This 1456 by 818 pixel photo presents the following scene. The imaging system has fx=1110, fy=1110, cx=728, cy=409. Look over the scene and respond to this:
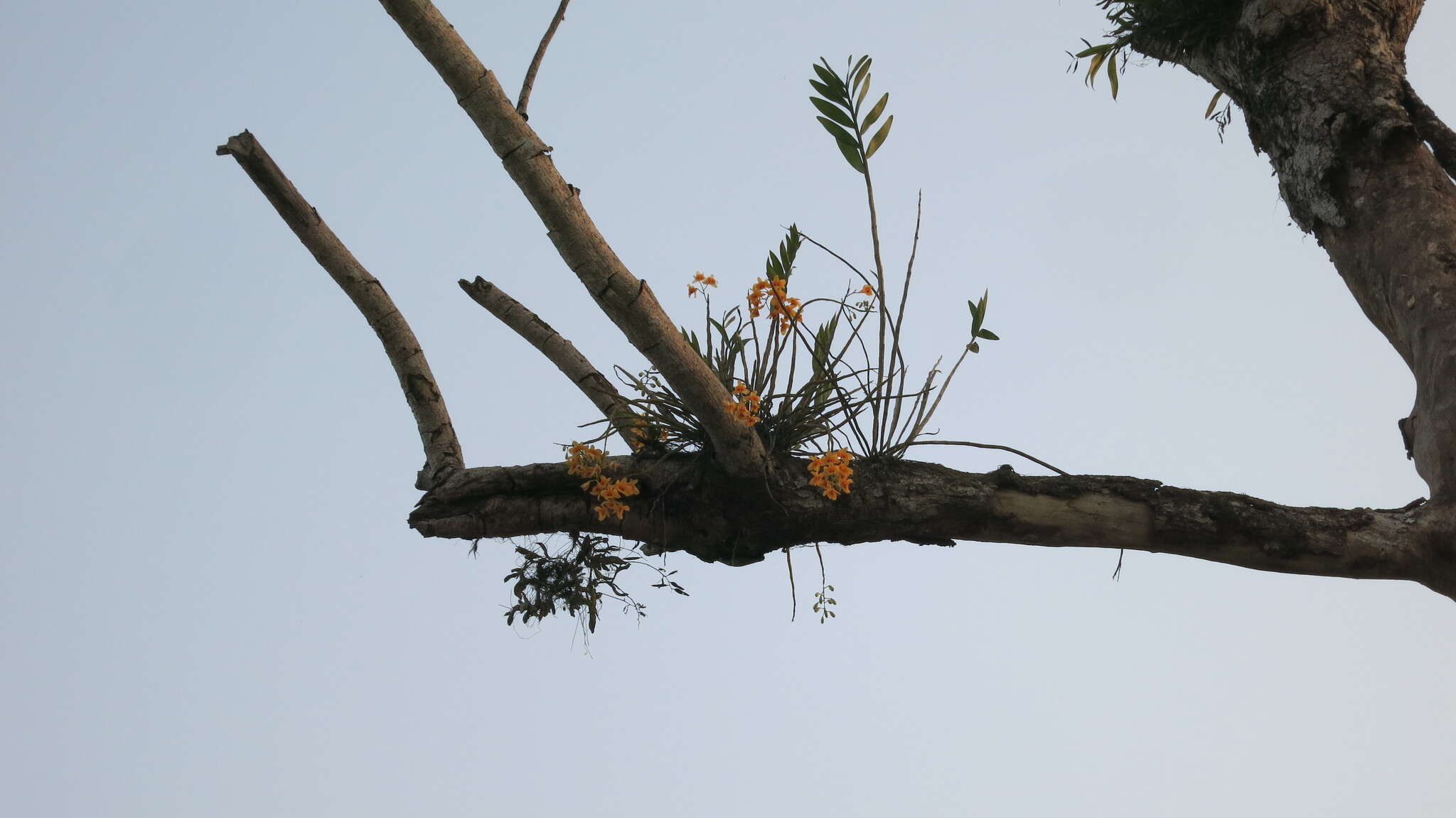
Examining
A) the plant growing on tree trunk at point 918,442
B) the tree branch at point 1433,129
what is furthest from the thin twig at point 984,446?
the tree branch at point 1433,129

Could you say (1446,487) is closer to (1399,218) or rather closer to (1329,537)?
(1329,537)

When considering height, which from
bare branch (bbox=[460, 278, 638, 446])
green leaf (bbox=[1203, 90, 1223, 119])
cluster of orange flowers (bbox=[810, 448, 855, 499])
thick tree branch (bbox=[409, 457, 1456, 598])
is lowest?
thick tree branch (bbox=[409, 457, 1456, 598])

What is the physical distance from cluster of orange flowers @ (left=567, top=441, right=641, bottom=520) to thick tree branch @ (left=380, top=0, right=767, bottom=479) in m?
0.29

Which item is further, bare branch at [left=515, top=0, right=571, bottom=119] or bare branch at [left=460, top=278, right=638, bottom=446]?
bare branch at [left=460, top=278, right=638, bottom=446]

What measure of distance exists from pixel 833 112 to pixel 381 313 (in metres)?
1.37

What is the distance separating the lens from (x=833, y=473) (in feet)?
8.78

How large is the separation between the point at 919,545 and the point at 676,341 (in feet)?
2.98

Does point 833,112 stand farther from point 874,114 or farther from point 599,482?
point 599,482

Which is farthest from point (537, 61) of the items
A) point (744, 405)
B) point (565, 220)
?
point (744, 405)

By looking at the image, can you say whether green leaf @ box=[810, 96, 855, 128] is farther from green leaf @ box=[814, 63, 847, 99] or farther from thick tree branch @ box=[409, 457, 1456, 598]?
thick tree branch @ box=[409, 457, 1456, 598]

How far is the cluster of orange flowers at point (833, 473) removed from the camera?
2.66 meters

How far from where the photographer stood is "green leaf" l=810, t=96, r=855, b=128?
10.1ft

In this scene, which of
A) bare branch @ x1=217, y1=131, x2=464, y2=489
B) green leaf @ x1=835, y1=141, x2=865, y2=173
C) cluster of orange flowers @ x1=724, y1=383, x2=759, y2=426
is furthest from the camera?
green leaf @ x1=835, y1=141, x2=865, y2=173

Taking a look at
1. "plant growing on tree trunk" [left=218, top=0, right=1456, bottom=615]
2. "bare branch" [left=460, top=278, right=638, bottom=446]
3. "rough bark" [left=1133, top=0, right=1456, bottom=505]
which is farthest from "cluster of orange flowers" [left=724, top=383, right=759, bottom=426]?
"rough bark" [left=1133, top=0, right=1456, bottom=505]
